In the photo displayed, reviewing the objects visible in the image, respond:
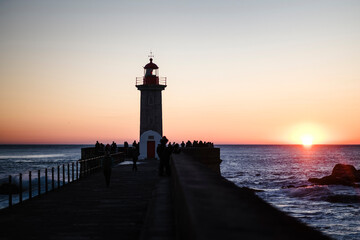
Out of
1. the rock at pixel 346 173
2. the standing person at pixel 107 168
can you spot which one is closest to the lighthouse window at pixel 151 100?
the standing person at pixel 107 168

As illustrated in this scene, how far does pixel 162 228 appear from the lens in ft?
25.5

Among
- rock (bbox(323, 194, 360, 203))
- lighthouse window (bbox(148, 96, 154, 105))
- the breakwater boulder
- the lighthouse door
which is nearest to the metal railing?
the lighthouse door

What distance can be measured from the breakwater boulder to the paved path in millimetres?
39436

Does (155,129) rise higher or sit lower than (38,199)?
higher

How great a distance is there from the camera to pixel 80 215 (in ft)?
34.0

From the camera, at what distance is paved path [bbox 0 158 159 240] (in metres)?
8.38

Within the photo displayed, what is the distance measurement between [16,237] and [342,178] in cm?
4798

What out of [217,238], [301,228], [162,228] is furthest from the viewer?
[162,228]

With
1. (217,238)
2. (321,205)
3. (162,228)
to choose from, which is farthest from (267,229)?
(321,205)

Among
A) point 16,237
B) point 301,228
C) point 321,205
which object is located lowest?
point 321,205

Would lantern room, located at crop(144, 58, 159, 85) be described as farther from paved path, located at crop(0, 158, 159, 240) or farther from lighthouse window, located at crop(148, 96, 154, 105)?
paved path, located at crop(0, 158, 159, 240)

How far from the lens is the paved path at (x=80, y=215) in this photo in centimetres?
838

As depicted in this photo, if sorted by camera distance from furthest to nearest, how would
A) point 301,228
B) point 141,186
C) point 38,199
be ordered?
point 141,186 → point 38,199 → point 301,228

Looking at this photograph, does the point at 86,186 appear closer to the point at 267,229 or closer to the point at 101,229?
the point at 101,229
